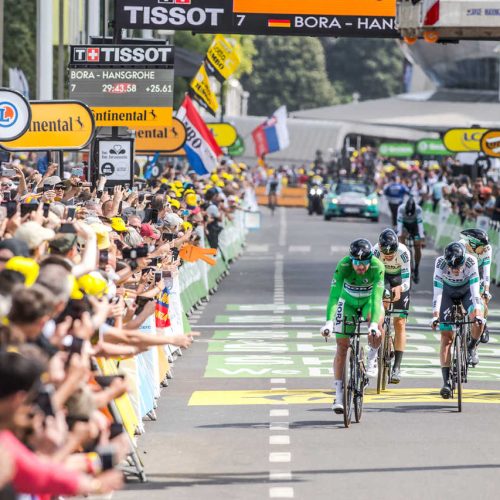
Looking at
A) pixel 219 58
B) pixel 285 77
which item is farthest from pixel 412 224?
pixel 285 77

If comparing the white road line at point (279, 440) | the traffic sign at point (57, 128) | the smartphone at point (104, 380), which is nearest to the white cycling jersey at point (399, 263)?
the traffic sign at point (57, 128)

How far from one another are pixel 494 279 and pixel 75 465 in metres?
28.3

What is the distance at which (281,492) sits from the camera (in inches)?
467

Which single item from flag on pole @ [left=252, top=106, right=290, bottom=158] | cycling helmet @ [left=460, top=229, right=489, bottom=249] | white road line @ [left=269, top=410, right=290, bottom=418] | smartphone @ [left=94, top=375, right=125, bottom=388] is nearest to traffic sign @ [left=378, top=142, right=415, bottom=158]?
flag on pole @ [left=252, top=106, right=290, bottom=158]

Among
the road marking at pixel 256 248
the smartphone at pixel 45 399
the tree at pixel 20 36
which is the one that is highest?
the tree at pixel 20 36

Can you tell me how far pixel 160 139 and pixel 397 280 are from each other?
430 inches

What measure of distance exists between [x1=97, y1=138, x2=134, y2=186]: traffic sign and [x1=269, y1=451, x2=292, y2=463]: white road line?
11.4 meters

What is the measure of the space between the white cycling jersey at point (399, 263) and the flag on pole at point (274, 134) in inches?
1566

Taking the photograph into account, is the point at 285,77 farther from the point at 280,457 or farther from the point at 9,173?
the point at 280,457

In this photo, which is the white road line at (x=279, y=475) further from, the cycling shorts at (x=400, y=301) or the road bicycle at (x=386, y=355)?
the cycling shorts at (x=400, y=301)

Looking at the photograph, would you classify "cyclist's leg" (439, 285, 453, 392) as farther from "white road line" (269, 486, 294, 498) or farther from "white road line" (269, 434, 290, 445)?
"white road line" (269, 486, 294, 498)

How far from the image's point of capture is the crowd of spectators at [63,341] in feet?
21.8

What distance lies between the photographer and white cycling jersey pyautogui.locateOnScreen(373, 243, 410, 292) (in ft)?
61.6

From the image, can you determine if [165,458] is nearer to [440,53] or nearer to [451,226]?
[451,226]
